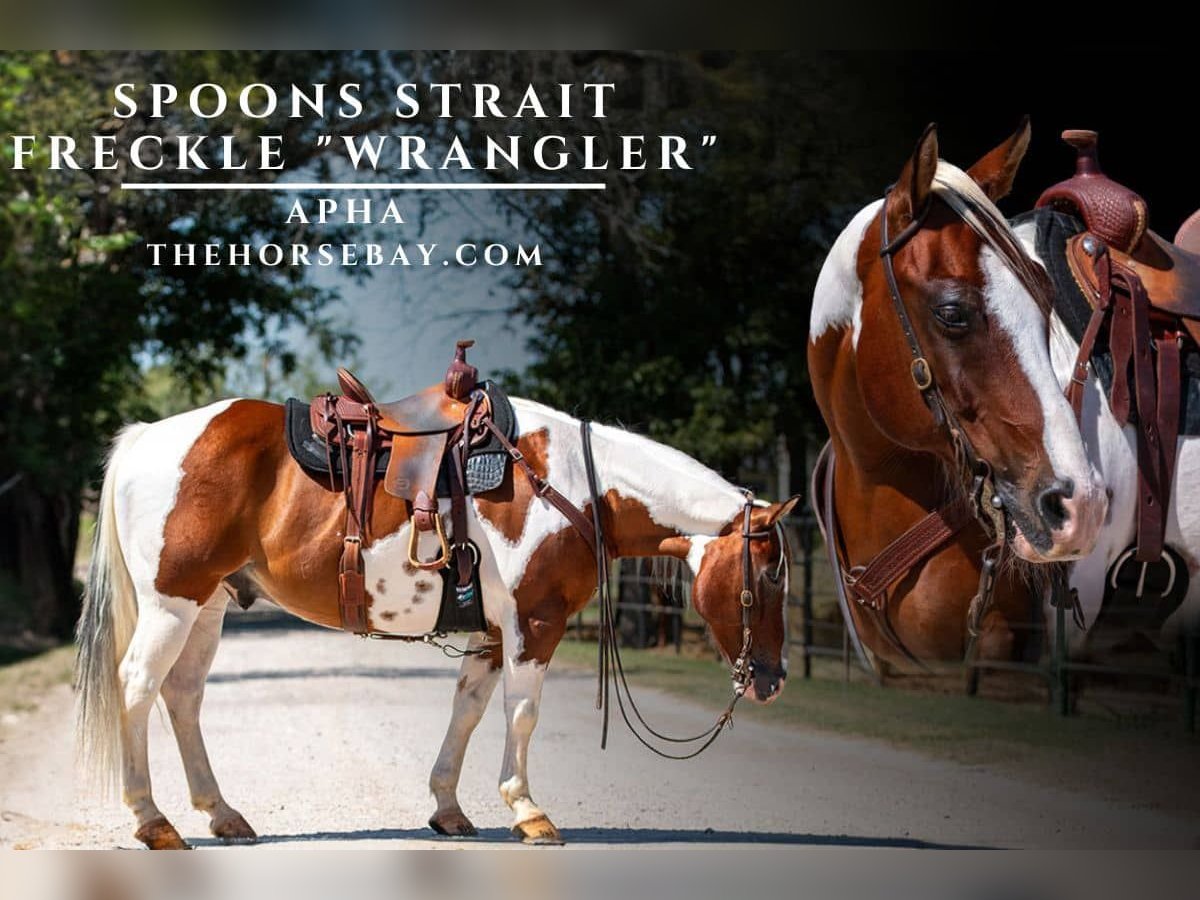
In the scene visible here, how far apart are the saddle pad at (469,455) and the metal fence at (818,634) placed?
1083 mm

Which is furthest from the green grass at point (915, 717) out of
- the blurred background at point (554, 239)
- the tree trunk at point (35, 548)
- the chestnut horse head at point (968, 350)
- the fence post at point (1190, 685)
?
the chestnut horse head at point (968, 350)

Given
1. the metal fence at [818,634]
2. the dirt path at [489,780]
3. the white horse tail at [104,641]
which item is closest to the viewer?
the white horse tail at [104,641]

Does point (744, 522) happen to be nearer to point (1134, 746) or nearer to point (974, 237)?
point (974, 237)

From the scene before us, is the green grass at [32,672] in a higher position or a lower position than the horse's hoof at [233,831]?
higher

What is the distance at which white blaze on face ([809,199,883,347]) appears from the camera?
1.91m

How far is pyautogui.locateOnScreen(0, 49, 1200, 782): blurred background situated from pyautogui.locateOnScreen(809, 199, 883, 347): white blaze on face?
1562mm

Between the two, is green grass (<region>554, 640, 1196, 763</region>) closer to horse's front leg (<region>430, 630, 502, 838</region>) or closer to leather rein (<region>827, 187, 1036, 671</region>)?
horse's front leg (<region>430, 630, 502, 838</region>)

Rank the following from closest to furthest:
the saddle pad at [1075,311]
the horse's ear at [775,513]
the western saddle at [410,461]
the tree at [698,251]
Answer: the saddle pad at [1075,311] → the horse's ear at [775,513] → the western saddle at [410,461] → the tree at [698,251]

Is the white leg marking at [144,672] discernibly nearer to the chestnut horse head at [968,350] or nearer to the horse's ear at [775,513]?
the horse's ear at [775,513]

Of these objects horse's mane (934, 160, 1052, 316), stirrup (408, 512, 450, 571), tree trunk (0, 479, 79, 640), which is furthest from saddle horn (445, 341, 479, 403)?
tree trunk (0, 479, 79, 640)

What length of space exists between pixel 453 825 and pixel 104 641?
1.03 m

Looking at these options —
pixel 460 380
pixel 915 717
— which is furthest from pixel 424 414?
pixel 915 717

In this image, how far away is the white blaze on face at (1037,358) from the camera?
65.7 inches
